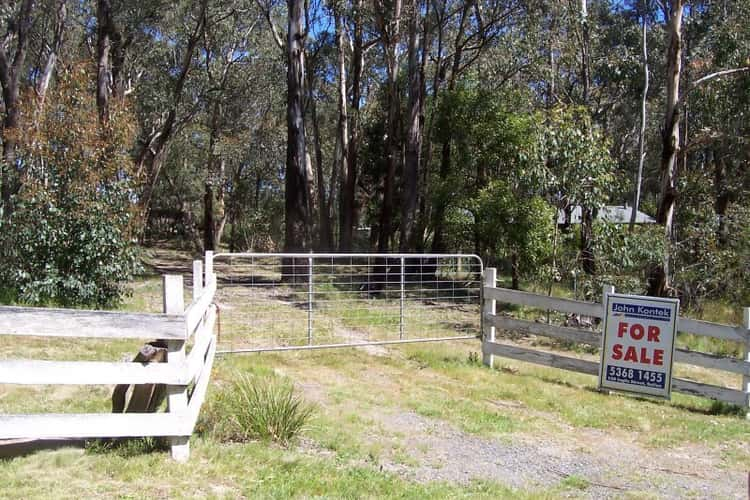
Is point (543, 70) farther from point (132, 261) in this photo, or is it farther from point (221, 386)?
point (221, 386)

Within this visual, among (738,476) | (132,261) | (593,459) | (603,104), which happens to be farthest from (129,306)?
(603,104)

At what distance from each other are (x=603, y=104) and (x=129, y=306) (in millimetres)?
28983

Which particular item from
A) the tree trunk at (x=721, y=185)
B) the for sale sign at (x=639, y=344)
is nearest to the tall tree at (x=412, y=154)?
the tree trunk at (x=721, y=185)

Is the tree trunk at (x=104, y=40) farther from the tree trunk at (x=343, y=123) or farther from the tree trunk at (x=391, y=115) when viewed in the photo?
the tree trunk at (x=391, y=115)

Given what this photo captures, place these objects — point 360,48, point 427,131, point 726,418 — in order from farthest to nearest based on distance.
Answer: point 360,48, point 427,131, point 726,418

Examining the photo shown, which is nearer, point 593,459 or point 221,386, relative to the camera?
point 593,459

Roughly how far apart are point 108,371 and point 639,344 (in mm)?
6678

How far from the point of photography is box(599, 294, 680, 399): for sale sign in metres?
8.64

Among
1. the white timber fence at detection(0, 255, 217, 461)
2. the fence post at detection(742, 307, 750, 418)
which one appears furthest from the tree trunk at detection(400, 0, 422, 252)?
the white timber fence at detection(0, 255, 217, 461)

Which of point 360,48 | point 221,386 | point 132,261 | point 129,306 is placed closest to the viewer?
point 221,386

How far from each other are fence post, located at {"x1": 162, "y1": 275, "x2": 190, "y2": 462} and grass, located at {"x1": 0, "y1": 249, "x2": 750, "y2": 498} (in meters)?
0.13

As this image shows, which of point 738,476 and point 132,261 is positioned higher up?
point 132,261

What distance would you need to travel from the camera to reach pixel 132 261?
12547 millimetres

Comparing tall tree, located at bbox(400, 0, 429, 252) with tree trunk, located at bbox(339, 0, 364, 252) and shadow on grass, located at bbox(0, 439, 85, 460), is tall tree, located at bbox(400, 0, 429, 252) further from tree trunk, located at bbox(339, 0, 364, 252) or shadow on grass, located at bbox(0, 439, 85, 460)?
shadow on grass, located at bbox(0, 439, 85, 460)
